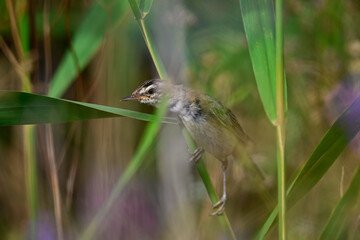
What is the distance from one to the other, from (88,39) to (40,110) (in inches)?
30.0

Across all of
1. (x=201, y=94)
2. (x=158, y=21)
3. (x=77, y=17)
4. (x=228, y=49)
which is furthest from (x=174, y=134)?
(x=77, y=17)

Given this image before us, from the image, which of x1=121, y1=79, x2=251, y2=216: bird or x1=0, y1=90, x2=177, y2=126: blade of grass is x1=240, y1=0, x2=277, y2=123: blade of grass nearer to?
x1=0, y1=90, x2=177, y2=126: blade of grass

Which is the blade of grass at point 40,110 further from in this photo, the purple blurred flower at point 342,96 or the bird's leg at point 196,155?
the purple blurred flower at point 342,96

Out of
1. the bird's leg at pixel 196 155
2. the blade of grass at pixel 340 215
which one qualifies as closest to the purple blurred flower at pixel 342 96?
the bird's leg at pixel 196 155

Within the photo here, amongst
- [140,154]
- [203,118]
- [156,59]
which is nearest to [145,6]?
[156,59]

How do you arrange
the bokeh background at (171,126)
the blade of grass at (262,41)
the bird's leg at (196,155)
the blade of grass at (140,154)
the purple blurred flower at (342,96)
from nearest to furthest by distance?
the blade of grass at (262,41), the blade of grass at (140,154), the bird's leg at (196,155), the bokeh background at (171,126), the purple blurred flower at (342,96)

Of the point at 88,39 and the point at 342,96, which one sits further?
the point at 342,96

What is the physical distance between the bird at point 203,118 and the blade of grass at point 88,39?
30 centimetres

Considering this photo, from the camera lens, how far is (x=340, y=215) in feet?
3.58

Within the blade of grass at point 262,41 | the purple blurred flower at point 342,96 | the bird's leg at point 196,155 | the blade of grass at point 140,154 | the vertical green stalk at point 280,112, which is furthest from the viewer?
the purple blurred flower at point 342,96

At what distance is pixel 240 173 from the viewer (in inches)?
80.7

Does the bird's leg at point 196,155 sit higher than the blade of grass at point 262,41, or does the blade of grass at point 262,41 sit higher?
the blade of grass at point 262,41

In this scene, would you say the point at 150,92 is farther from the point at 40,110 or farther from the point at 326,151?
the point at 326,151

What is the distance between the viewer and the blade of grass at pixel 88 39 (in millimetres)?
1658
